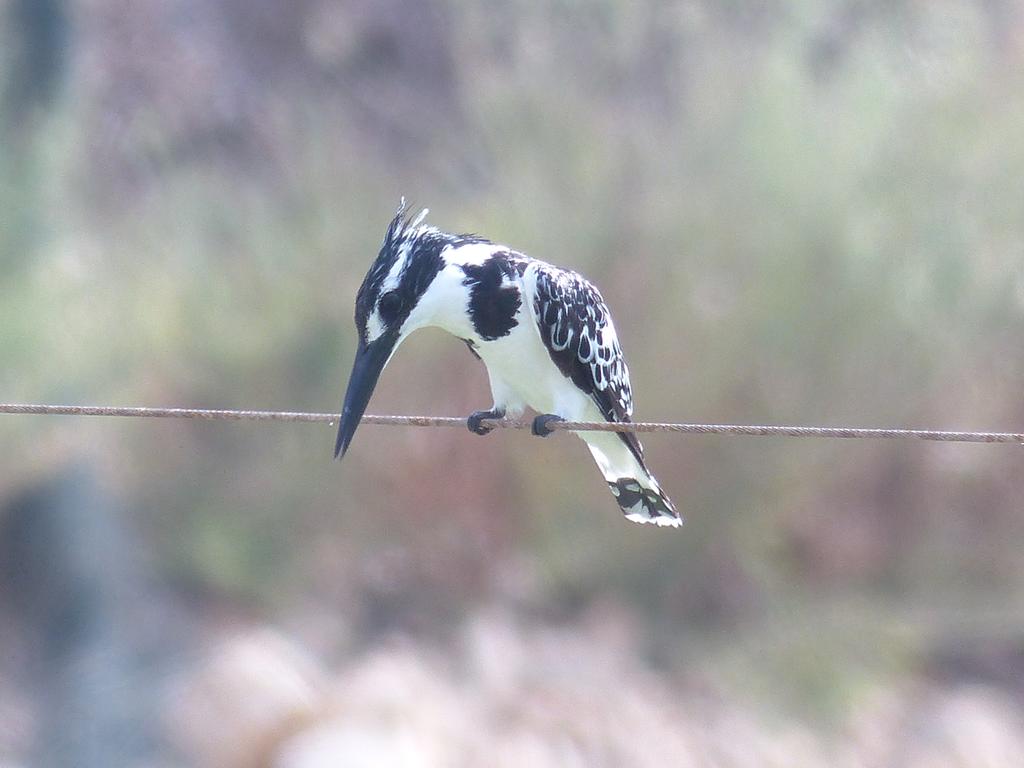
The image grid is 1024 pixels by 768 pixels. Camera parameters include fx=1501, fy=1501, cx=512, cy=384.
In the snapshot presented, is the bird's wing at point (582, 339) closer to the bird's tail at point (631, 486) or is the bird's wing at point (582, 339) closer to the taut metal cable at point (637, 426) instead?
the bird's tail at point (631, 486)

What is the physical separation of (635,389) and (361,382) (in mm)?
4808

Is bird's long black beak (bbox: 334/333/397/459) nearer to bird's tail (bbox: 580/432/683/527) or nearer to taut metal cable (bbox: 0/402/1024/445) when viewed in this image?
taut metal cable (bbox: 0/402/1024/445)

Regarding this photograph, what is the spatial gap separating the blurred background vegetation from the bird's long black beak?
4.37 m

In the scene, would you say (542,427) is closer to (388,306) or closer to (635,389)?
(388,306)

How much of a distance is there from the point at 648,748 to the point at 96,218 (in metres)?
4.58

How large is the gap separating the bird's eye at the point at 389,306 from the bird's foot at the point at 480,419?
289 mm

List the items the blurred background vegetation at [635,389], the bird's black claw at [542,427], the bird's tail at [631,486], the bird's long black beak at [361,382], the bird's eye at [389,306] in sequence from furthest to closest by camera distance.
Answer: the blurred background vegetation at [635,389], the bird's tail at [631,486], the bird's black claw at [542,427], the bird's eye at [389,306], the bird's long black beak at [361,382]

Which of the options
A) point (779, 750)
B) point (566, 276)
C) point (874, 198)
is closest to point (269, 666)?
point (779, 750)

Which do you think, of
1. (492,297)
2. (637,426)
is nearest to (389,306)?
(492,297)

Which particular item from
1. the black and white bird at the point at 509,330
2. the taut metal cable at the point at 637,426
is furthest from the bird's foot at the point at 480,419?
the taut metal cable at the point at 637,426

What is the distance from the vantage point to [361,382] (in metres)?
3.29

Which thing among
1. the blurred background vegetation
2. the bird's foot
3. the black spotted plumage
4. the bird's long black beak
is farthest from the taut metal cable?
the blurred background vegetation

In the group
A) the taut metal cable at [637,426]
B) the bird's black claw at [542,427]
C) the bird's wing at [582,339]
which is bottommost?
the bird's black claw at [542,427]

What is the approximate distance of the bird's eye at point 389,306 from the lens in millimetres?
3344
